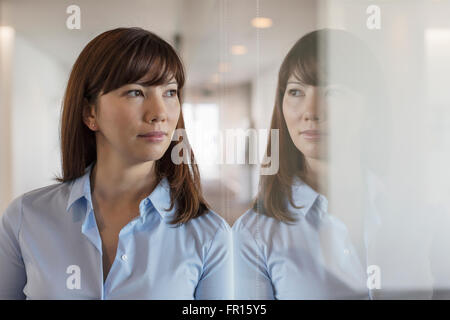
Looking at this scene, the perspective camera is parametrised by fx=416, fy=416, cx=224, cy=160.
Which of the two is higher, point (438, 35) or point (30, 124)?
point (438, 35)

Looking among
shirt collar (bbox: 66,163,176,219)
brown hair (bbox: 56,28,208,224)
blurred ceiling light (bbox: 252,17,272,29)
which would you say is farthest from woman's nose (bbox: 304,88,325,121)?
shirt collar (bbox: 66,163,176,219)

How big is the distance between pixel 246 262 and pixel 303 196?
310mm

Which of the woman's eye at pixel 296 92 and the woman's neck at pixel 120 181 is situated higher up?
the woman's eye at pixel 296 92

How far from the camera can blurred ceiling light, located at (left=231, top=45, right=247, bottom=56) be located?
146 centimetres

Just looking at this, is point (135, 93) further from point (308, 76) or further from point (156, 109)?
point (308, 76)

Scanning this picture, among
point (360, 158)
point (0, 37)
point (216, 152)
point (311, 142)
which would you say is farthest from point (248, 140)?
point (0, 37)

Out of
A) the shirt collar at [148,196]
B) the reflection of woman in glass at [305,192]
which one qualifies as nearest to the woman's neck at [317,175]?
the reflection of woman in glass at [305,192]

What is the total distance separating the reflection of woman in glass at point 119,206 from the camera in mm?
1388

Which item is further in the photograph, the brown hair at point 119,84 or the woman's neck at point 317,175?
the woman's neck at point 317,175

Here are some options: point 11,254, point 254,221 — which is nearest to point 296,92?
point 254,221

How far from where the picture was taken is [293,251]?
148 cm

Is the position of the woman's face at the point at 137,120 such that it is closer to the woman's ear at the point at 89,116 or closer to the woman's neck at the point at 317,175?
the woman's ear at the point at 89,116

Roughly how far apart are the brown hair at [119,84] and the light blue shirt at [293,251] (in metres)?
0.21

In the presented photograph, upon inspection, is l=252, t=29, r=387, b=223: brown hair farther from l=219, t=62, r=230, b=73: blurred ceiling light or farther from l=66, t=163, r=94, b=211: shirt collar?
l=66, t=163, r=94, b=211: shirt collar
